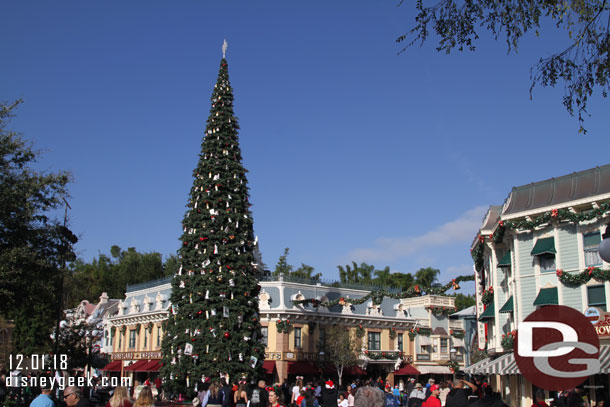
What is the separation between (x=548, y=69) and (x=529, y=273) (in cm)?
1908

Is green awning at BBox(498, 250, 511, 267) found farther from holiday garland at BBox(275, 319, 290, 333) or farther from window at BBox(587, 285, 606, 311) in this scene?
holiday garland at BBox(275, 319, 290, 333)

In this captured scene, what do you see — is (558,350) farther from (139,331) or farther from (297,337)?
(139,331)

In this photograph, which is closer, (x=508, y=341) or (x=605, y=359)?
(x=605, y=359)

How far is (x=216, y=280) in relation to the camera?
84.8 feet

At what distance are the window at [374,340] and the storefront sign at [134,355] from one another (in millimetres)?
16354

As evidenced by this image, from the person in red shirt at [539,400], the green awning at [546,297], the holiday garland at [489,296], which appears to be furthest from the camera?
the holiday garland at [489,296]

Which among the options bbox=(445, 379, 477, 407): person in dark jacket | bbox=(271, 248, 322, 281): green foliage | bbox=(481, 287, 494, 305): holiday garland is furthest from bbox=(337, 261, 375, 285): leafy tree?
bbox=(445, 379, 477, 407): person in dark jacket

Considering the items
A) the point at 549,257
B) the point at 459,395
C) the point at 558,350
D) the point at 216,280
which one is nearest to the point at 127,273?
the point at 216,280

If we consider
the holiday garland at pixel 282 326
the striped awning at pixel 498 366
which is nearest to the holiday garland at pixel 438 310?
the holiday garland at pixel 282 326

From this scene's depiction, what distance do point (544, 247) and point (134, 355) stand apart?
119 feet

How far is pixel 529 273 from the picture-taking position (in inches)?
1065

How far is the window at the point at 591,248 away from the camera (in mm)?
24500

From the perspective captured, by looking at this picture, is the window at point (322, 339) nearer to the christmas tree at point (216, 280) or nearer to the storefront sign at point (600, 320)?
the christmas tree at point (216, 280)

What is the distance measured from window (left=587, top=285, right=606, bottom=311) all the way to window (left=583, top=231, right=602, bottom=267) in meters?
0.95
